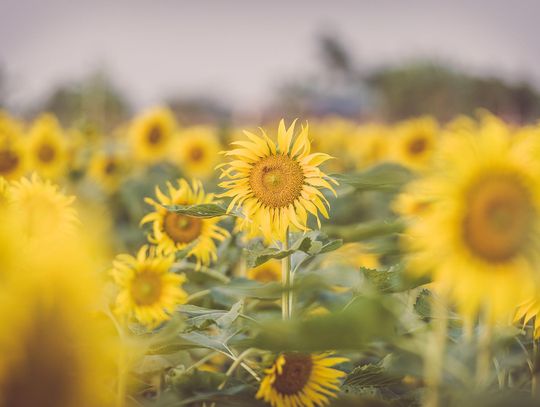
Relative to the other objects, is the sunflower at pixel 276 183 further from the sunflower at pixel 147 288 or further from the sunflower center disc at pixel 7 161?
the sunflower center disc at pixel 7 161

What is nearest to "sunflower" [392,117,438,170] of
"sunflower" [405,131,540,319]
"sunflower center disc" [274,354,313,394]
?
"sunflower center disc" [274,354,313,394]

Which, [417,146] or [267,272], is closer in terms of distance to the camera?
[267,272]

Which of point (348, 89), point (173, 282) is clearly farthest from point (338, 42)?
point (173, 282)

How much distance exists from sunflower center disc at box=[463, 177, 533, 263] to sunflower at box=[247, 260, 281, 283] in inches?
48.3

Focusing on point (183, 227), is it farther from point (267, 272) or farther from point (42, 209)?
point (267, 272)

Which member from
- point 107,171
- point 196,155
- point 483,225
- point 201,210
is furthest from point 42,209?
point 196,155

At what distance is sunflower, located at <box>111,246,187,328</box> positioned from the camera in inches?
59.0

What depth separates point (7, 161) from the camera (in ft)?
8.79

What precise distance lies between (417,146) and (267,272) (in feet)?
9.54

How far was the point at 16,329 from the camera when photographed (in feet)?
2.03

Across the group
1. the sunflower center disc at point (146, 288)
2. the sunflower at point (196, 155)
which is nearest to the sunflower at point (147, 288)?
the sunflower center disc at point (146, 288)

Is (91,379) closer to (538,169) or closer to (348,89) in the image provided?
(538,169)

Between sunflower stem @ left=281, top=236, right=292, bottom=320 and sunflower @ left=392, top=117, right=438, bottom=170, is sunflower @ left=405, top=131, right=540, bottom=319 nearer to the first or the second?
sunflower stem @ left=281, top=236, right=292, bottom=320

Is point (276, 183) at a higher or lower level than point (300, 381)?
higher
